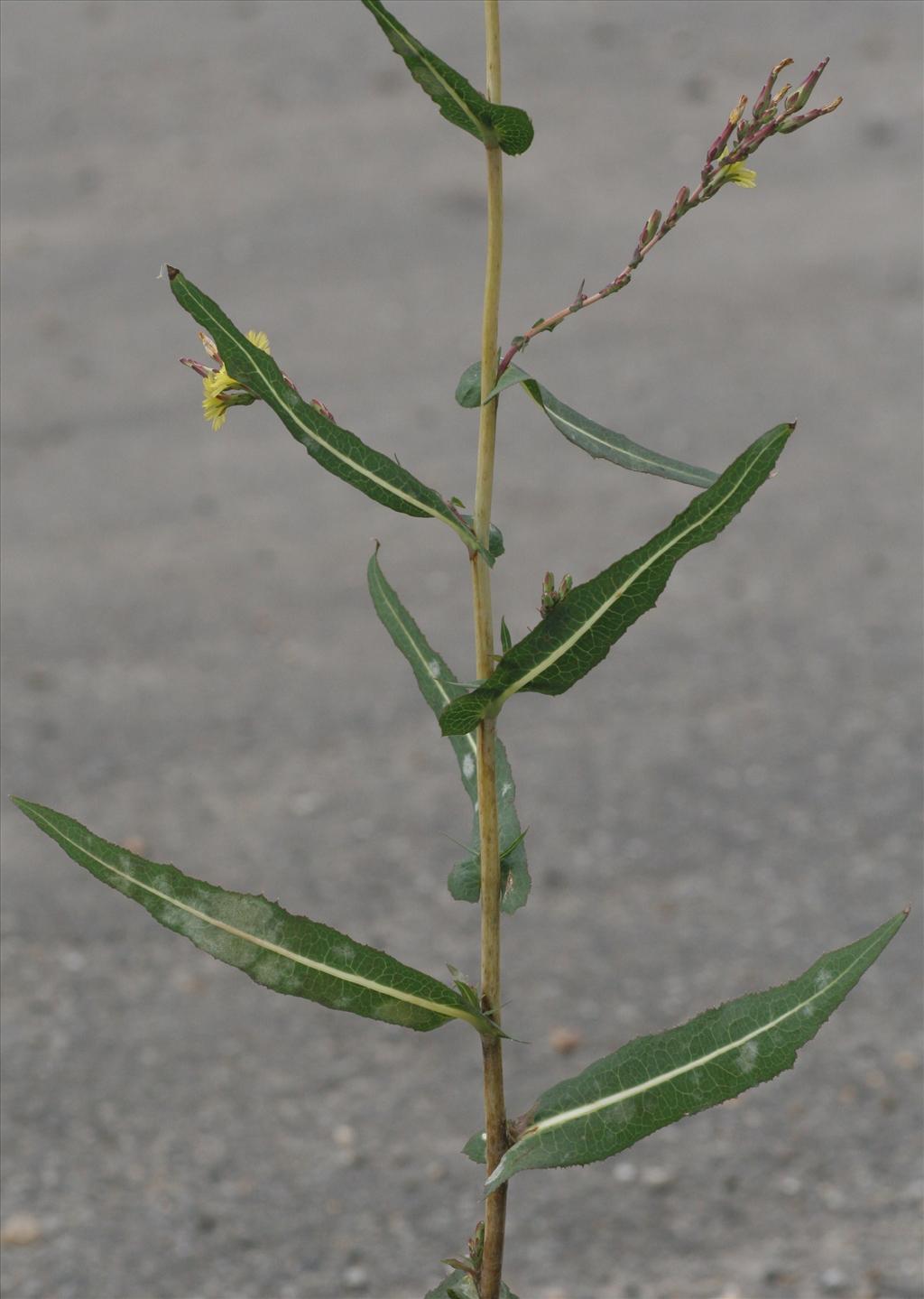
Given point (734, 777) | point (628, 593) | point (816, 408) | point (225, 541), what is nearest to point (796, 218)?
point (816, 408)

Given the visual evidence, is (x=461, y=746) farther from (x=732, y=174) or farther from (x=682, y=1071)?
(x=732, y=174)

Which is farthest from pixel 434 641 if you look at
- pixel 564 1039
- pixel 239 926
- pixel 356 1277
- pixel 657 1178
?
pixel 239 926

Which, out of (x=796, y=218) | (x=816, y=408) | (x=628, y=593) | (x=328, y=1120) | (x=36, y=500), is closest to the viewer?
(x=628, y=593)

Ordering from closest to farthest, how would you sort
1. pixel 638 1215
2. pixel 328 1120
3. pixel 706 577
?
pixel 638 1215 → pixel 328 1120 → pixel 706 577

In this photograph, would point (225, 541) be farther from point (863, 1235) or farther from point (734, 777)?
point (863, 1235)

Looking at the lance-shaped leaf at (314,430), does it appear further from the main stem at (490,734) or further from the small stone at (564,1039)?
the small stone at (564,1039)

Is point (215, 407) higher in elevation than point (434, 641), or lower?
lower

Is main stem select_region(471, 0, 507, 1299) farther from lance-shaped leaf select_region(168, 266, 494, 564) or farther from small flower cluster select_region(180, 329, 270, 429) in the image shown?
small flower cluster select_region(180, 329, 270, 429)
